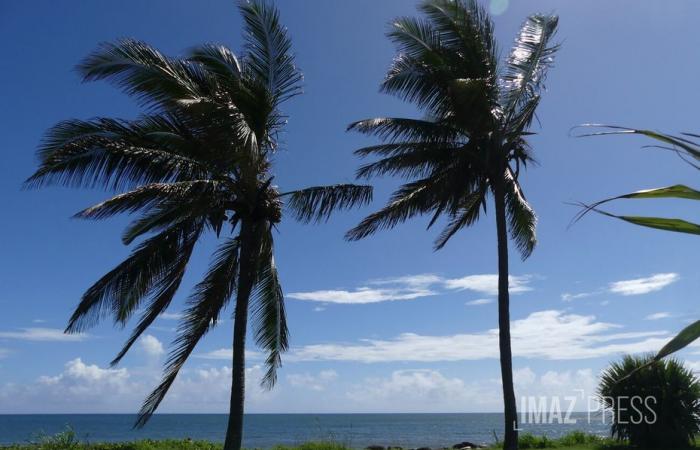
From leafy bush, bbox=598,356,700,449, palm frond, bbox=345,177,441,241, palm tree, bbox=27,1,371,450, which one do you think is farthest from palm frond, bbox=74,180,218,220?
leafy bush, bbox=598,356,700,449

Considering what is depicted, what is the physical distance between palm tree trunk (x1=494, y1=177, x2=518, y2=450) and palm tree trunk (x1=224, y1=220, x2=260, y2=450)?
15.8 ft

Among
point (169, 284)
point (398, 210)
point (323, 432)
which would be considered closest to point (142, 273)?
point (169, 284)

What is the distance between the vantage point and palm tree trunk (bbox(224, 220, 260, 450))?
34.5 feet

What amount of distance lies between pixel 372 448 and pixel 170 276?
13.6 meters

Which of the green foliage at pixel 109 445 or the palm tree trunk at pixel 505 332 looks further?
the green foliage at pixel 109 445

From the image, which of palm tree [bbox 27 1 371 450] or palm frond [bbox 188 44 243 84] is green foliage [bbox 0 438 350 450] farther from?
palm frond [bbox 188 44 243 84]

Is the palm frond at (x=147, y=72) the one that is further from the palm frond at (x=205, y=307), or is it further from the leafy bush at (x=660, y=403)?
the leafy bush at (x=660, y=403)

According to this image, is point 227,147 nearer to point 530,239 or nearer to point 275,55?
point 275,55

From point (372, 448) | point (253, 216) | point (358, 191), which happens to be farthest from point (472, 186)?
point (372, 448)

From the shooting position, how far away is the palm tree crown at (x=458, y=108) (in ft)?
41.9

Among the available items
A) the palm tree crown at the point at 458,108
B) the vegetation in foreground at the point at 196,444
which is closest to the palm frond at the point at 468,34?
the palm tree crown at the point at 458,108

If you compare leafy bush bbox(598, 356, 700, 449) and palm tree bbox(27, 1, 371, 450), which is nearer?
palm tree bbox(27, 1, 371, 450)

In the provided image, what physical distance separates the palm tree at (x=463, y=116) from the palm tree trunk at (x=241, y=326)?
3.35 m

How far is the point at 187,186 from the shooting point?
1053 cm
